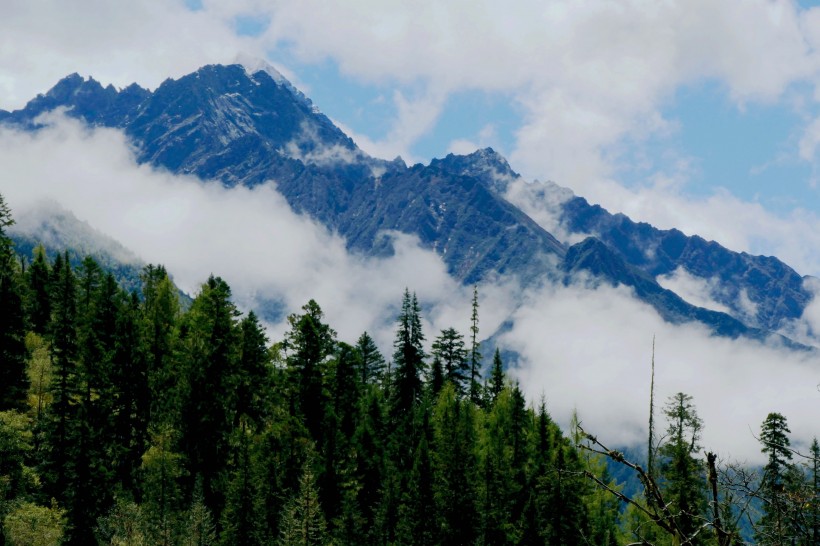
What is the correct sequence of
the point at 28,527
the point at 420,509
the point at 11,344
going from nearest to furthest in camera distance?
the point at 28,527, the point at 420,509, the point at 11,344

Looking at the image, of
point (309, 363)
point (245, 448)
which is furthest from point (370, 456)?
point (245, 448)

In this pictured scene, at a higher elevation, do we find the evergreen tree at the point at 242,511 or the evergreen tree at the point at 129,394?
the evergreen tree at the point at 129,394

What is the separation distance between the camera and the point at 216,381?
3922 centimetres

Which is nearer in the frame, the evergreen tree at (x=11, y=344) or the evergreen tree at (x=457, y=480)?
the evergreen tree at (x=457, y=480)

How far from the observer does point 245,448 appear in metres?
36.6

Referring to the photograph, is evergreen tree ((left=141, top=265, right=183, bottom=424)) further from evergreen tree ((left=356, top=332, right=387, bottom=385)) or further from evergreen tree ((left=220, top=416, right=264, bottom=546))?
evergreen tree ((left=356, top=332, right=387, bottom=385))

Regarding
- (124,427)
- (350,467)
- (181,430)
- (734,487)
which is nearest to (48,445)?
(124,427)

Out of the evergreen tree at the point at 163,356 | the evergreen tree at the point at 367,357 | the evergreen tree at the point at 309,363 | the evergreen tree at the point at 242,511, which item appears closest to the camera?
the evergreen tree at the point at 242,511

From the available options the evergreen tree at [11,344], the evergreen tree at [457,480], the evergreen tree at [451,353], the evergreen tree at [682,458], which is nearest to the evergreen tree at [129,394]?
the evergreen tree at [11,344]

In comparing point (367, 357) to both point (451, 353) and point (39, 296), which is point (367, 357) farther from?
point (39, 296)

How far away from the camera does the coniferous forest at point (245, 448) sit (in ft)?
117

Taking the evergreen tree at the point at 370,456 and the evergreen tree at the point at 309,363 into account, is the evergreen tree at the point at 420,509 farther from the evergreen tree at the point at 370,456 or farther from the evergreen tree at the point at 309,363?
the evergreen tree at the point at 309,363

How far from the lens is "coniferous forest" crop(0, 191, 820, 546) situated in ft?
117

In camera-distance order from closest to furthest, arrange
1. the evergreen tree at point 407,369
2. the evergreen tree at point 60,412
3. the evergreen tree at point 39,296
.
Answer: the evergreen tree at point 60,412
the evergreen tree at point 407,369
the evergreen tree at point 39,296
